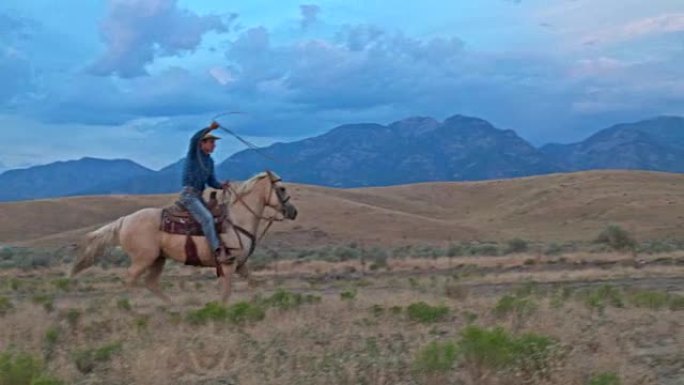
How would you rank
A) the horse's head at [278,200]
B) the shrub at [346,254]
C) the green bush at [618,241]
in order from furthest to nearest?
the green bush at [618,241]
the shrub at [346,254]
the horse's head at [278,200]

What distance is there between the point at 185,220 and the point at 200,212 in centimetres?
35

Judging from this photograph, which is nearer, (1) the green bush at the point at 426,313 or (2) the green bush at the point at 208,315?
Answer: (2) the green bush at the point at 208,315

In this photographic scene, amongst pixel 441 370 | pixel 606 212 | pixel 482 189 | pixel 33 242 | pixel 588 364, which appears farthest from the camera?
pixel 482 189

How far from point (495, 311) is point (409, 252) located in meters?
32.6

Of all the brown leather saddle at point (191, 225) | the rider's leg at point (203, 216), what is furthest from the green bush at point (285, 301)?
the rider's leg at point (203, 216)

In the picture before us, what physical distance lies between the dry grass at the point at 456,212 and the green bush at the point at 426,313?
5177 cm

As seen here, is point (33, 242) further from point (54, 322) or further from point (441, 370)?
point (441, 370)

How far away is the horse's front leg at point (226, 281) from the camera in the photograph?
611 inches

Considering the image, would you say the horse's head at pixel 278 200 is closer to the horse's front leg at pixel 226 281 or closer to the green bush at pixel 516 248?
the horse's front leg at pixel 226 281

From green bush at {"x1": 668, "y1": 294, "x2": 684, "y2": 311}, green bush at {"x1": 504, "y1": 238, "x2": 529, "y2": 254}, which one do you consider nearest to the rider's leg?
green bush at {"x1": 668, "y1": 294, "x2": 684, "y2": 311}

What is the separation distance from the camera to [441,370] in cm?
875

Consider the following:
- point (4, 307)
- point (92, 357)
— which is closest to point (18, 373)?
point (92, 357)

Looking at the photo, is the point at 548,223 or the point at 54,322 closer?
the point at 54,322

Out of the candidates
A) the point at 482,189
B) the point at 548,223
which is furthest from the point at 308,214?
the point at 482,189
